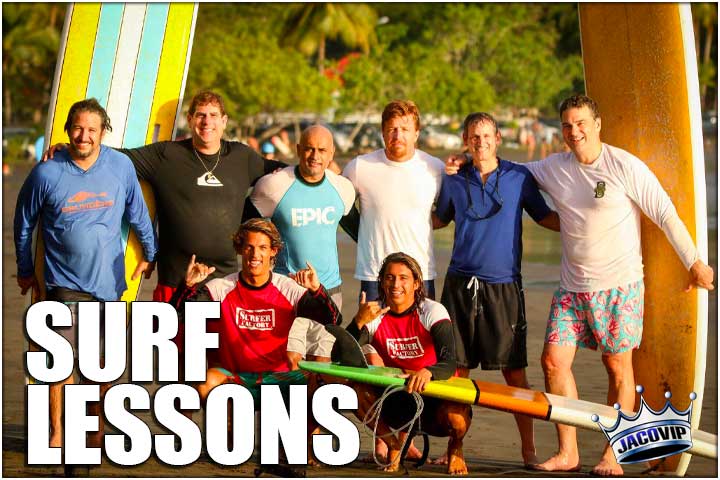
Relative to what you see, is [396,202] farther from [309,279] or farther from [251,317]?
[251,317]

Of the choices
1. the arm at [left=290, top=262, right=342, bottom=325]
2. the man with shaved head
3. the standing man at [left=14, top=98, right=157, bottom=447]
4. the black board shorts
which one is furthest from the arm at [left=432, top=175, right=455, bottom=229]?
the standing man at [left=14, top=98, right=157, bottom=447]

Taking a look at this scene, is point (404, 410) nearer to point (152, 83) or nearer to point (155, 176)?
point (155, 176)

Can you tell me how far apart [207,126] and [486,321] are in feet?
5.59

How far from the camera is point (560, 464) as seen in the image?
6090 mm

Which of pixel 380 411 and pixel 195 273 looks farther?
pixel 195 273

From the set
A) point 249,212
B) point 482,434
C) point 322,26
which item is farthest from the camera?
point 322,26

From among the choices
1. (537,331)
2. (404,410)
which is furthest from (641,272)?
(537,331)

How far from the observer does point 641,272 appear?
20.2 feet

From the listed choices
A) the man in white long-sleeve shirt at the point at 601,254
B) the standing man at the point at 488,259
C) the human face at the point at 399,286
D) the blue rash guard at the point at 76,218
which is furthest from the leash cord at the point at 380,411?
the blue rash guard at the point at 76,218

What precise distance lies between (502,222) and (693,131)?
1.22m

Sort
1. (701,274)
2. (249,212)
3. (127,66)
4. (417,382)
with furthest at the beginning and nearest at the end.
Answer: (127,66)
(249,212)
(701,274)
(417,382)

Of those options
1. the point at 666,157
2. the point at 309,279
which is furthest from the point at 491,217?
the point at 666,157

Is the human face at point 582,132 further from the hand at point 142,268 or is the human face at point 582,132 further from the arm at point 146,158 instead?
the hand at point 142,268

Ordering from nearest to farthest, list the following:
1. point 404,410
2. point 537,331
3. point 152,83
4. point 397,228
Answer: point 404,410 → point 397,228 → point 152,83 → point 537,331
